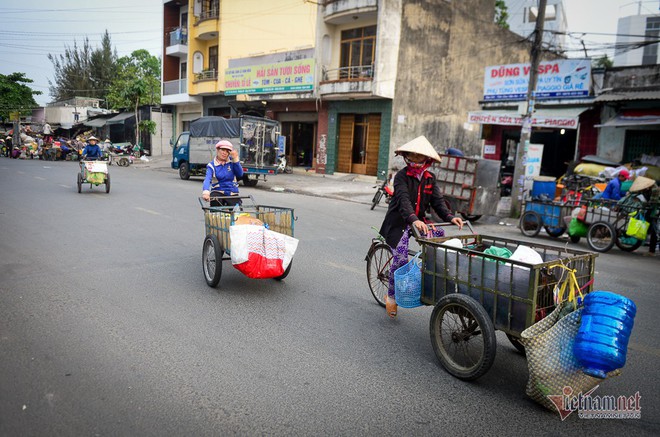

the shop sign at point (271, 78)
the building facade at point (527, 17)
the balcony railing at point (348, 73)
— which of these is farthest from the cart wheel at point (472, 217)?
the building facade at point (527, 17)

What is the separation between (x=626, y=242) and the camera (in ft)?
30.4

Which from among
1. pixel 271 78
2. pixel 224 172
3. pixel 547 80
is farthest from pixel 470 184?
pixel 271 78

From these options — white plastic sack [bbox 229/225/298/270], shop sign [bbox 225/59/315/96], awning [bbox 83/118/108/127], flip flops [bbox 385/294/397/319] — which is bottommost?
flip flops [bbox 385/294/397/319]

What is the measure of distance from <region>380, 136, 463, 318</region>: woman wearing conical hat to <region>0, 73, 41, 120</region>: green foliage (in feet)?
193

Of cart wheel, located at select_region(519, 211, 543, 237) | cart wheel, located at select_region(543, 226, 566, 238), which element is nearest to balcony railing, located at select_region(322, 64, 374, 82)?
cart wheel, located at select_region(519, 211, 543, 237)

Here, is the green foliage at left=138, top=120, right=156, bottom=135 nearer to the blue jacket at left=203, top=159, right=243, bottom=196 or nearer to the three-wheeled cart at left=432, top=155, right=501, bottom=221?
the three-wheeled cart at left=432, top=155, right=501, bottom=221

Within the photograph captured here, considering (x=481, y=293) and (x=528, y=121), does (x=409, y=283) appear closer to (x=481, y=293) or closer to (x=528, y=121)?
(x=481, y=293)

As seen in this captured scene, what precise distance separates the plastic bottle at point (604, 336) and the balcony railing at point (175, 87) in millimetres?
33071

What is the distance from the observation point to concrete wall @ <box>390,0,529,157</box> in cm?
2220

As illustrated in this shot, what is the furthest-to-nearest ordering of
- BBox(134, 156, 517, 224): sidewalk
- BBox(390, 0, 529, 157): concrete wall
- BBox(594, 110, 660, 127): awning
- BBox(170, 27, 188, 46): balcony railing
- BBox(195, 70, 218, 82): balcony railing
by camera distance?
1. BBox(170, 27, 188, 46): balcony railing
2. BBox(195, 70, 218, 82): balcony railing
3. BBox(390, 0, 529, 157): concrete wall
4. BBox(134, 156, 517, 224): sidewalk
5. BBox(594, 110, 660, 127): awning

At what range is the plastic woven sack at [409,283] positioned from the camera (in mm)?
3977

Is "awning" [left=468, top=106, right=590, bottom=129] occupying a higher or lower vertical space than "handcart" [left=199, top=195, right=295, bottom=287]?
higher

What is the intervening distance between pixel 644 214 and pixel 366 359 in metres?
7.80

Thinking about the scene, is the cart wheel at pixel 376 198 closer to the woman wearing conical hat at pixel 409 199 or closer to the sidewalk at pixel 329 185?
the sidewalk at pixel 329 185
